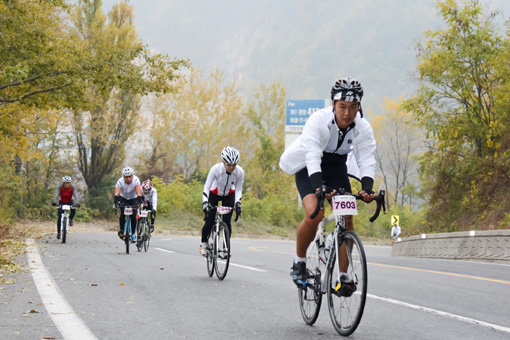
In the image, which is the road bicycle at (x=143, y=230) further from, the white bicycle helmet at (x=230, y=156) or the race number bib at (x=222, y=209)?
the white bicycle helmet at (x=230, y=156)

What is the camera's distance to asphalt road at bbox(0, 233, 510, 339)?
5.54 meters

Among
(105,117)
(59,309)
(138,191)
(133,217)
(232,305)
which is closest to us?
(59,309)

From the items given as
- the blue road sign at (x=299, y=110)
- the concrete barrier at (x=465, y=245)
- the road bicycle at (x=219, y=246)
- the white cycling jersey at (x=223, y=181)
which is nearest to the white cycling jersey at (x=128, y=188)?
the road bicycle at (x=219, y=246)

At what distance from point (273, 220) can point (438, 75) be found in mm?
23163

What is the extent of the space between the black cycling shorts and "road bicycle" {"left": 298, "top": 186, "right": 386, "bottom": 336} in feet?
1.03

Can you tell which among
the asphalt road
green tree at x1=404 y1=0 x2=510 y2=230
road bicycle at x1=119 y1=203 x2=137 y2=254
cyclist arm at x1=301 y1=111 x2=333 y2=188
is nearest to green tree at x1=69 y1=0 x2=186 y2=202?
green tree at x1=404 y1=0 x2=510 y2=230

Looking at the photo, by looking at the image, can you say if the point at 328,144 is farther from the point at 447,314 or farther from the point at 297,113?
the point at 297,113

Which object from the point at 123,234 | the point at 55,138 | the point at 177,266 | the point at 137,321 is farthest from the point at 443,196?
the point at 55,138

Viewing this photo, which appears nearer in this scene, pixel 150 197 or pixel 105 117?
pixel 150 197

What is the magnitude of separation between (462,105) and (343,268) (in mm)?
20500

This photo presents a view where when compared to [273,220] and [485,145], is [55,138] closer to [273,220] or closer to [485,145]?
[273,220]

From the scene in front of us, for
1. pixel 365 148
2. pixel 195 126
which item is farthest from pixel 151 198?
pixel 195 126

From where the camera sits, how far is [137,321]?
6.02 metres

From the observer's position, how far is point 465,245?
17.0 m
